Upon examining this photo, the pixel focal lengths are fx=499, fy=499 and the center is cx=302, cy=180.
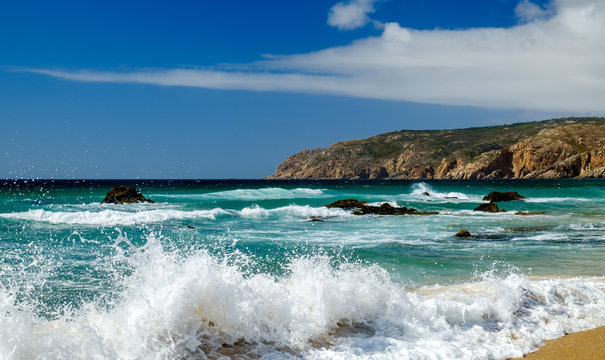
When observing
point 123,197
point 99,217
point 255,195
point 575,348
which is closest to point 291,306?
point 575,348

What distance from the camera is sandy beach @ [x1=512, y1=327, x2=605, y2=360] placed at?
19.8ft

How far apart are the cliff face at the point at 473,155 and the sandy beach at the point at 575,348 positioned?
127 metres

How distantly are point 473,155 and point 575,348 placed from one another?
514ft

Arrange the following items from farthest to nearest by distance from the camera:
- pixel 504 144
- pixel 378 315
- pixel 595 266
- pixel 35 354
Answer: pixel 504 144 < pixel 595 266 < pixel 378 315 < pixel 35 354

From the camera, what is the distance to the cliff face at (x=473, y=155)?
122m

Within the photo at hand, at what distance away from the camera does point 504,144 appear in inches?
6654

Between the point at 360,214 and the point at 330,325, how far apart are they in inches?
1000

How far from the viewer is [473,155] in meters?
155

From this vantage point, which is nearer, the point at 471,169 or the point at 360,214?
the point at 360,214

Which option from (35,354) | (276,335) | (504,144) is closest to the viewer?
(35,354)

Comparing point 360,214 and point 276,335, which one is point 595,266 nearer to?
point 276,335

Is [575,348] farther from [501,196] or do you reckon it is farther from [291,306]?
[501,196]

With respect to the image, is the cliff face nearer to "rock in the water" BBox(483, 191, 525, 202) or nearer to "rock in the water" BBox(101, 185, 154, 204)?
"rock in the water" BBox(483, 191, 525, 202)

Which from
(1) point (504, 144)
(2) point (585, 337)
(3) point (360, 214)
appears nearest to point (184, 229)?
(3) point (360, 214)
